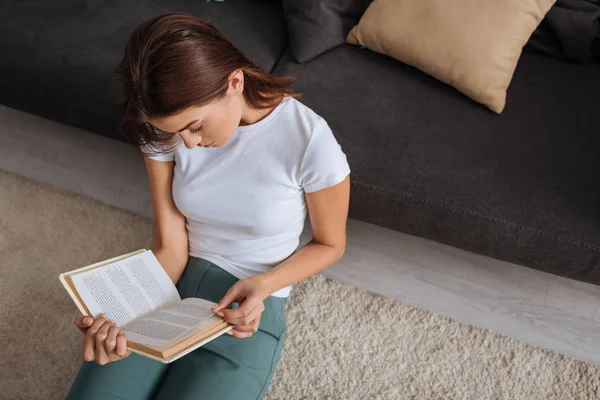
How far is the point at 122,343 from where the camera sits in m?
1.07

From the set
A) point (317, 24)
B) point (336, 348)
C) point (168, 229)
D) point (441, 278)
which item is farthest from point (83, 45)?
point (441, 278)

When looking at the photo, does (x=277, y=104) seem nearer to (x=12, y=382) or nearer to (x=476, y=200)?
(x=476, y=200)

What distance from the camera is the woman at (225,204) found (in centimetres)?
105

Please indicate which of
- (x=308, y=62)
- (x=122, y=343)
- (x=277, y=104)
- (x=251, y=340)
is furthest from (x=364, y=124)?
(x=122, y=343)

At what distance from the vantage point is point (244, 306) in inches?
45.8

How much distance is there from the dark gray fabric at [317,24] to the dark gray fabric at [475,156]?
4cm

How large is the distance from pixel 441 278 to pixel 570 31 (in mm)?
839

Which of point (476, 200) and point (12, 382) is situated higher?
point (476, 200)

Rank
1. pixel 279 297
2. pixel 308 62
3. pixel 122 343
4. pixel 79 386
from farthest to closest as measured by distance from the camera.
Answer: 1. pixel 308 62
2. pixel 279 297
3. pixel 79 386
4. pixel 122 343

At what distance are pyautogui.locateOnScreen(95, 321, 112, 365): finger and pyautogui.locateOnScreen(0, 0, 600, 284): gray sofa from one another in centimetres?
76

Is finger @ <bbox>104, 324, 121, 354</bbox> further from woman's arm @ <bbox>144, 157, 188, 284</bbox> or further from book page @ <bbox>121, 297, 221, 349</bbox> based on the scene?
woman's arm @ <bbox>144, 157, 188, 284</bbox>

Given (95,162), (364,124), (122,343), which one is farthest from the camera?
(95,162)

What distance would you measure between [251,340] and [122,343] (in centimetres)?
29

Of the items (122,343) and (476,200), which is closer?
(122,343)
